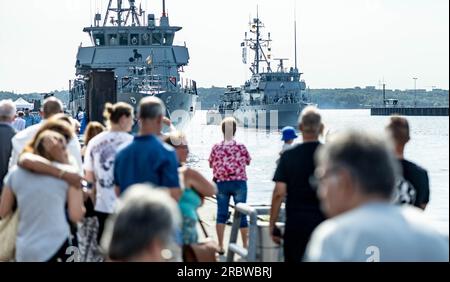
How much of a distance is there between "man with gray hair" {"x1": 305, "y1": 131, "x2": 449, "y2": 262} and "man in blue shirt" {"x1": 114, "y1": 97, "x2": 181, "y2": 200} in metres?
2.88

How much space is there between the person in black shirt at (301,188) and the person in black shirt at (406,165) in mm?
549

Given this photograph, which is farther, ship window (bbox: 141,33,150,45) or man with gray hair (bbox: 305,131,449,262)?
ship window (bbox: 141,33,150,45)

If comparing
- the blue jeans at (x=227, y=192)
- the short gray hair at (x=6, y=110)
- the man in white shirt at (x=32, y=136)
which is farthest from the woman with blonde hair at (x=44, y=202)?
the blue jeans at (x=227, y=192)

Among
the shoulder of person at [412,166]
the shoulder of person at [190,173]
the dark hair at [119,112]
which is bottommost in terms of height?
the shoulder of person at [190,173]

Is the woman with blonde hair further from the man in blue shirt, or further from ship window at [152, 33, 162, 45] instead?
ship window at [152, 33, 162, 45]

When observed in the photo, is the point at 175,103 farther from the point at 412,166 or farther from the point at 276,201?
the point at 412,166

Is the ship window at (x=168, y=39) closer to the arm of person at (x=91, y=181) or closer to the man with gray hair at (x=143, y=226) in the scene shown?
the arm of person at (x=91, y=181)

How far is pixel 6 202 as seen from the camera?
6.06 m

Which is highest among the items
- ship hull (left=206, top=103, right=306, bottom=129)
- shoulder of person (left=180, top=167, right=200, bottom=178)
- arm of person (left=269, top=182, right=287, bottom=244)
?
shoulder of person (left=180, top=167, right=200, bottom=178)

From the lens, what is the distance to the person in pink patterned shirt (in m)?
10.0

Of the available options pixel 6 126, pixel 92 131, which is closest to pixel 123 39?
pixel 6 126

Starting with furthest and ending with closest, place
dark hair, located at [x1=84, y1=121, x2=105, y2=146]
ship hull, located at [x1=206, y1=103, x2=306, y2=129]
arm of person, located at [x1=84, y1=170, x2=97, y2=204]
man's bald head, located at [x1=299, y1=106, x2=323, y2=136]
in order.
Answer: ship hull, located at [x1=206, y1=103, x2=306, y2=129], dark hair, located at [x1=84, y1=121, x2=105, y2=146], arm of person, located at [x1=84, y1=170, x2=97, y2=204], man's bald head, located at [x1=299, y1=106, x2=323, y2=136]

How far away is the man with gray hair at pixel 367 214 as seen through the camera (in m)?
3.03

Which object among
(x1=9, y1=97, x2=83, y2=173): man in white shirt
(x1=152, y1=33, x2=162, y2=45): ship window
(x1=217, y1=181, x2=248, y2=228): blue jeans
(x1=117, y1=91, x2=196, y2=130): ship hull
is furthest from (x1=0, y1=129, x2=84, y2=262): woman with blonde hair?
(x1=152, y1=33, x2=162, y2=45): ship window
